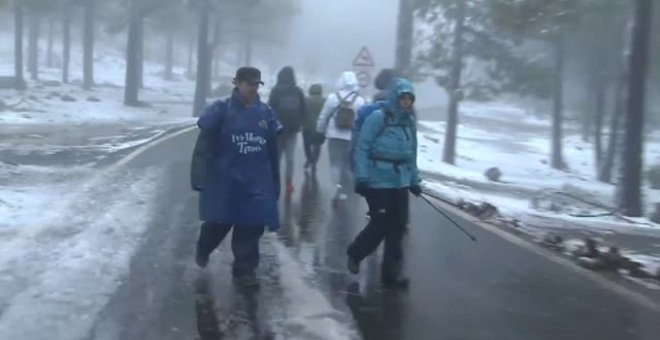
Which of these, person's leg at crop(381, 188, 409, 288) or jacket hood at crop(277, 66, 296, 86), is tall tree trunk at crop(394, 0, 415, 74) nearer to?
jacket hood at crop(277, 66, 296, 86)

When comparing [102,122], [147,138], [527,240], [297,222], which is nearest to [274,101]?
[297,222]

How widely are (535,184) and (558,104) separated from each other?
18.9 feet

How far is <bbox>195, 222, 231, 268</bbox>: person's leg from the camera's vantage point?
8391 mm

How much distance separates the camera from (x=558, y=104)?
32219 mm

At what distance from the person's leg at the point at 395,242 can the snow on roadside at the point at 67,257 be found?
7.19 ft

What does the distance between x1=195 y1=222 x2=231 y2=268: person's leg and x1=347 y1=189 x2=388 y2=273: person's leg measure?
109cm

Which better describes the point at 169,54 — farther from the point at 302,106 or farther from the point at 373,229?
the point at 373,229

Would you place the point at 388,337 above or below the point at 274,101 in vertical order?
below

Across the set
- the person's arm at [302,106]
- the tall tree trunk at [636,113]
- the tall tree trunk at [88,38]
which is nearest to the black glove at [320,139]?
the person's arm at [302,106]

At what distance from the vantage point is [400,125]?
26.9ft

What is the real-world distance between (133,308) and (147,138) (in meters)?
18.0

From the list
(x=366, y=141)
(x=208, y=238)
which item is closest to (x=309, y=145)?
(x=208, y=238)

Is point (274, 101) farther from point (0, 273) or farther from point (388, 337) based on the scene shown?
point (388, 337)

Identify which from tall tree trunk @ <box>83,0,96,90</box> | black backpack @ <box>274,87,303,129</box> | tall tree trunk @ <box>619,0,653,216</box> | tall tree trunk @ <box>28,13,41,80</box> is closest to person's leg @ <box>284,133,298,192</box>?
black backpack @ <box>274,87,303,129</box>
